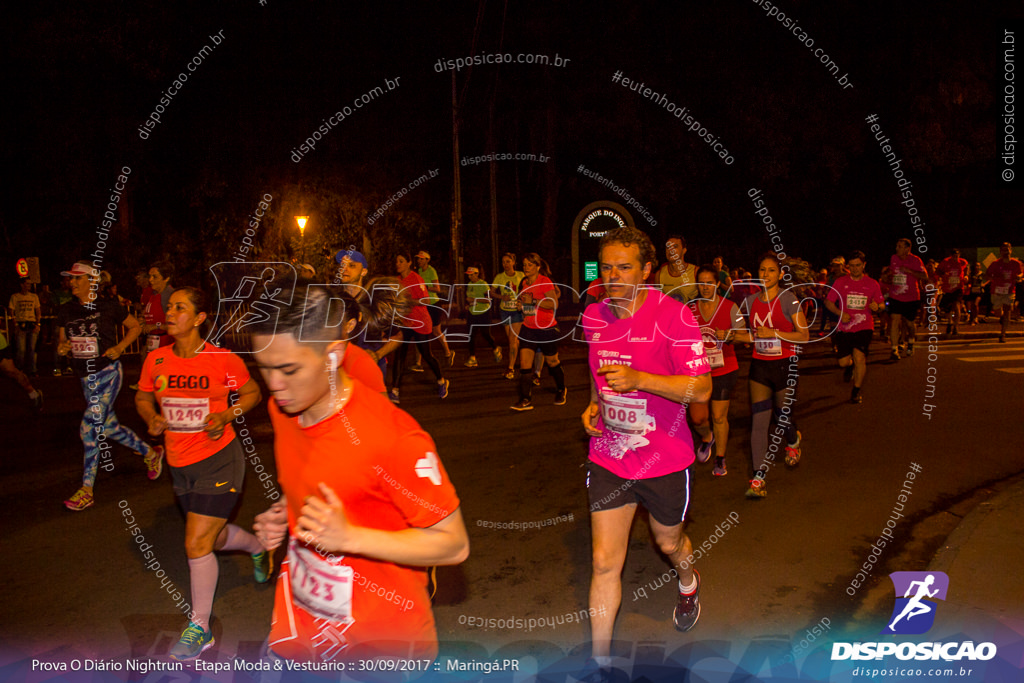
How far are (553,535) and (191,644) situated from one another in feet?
8.30

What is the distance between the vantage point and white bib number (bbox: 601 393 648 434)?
11.6 feet

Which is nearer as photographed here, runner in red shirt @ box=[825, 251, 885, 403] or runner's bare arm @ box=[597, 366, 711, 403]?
runner's bare arm @ box=[597, 366, 711, 403]

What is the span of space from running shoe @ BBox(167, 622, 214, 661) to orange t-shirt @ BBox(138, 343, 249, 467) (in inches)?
32.9

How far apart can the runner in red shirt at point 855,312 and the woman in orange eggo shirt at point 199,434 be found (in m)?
7.67

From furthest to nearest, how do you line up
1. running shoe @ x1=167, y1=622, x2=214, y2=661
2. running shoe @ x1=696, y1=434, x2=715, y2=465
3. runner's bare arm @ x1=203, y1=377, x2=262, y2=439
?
running shoe @ x1=696, y1=434, x2=715, y2=465
runner's bare arm @ x1=203, y1=377, x2=262, y2=439
running shoe @ x1=167, y1=622, x2=214, y2=661

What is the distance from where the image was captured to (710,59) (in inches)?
974

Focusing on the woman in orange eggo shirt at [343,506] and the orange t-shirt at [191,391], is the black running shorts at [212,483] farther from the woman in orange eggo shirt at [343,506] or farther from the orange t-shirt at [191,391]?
the woman in orange eggo shirt at [343,506]

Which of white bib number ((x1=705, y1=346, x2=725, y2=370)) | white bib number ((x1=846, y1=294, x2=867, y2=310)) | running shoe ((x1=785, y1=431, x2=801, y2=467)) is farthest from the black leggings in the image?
white bib number ((x1=846, y1=294, x2=867, y2=310))

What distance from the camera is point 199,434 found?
3910 millimetres

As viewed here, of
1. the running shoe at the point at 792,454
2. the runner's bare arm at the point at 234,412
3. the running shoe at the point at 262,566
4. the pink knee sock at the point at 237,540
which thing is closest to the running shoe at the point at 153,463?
the running shoe at the point at 262,566

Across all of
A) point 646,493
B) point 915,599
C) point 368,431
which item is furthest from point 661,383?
point 915,599

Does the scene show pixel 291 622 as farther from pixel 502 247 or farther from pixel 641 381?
pixel 502 247

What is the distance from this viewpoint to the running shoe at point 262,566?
4441mm

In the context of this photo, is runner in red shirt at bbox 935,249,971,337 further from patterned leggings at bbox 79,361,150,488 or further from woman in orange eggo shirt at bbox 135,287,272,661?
woman in orange eggo shirt at bbox 135,287,272,661
